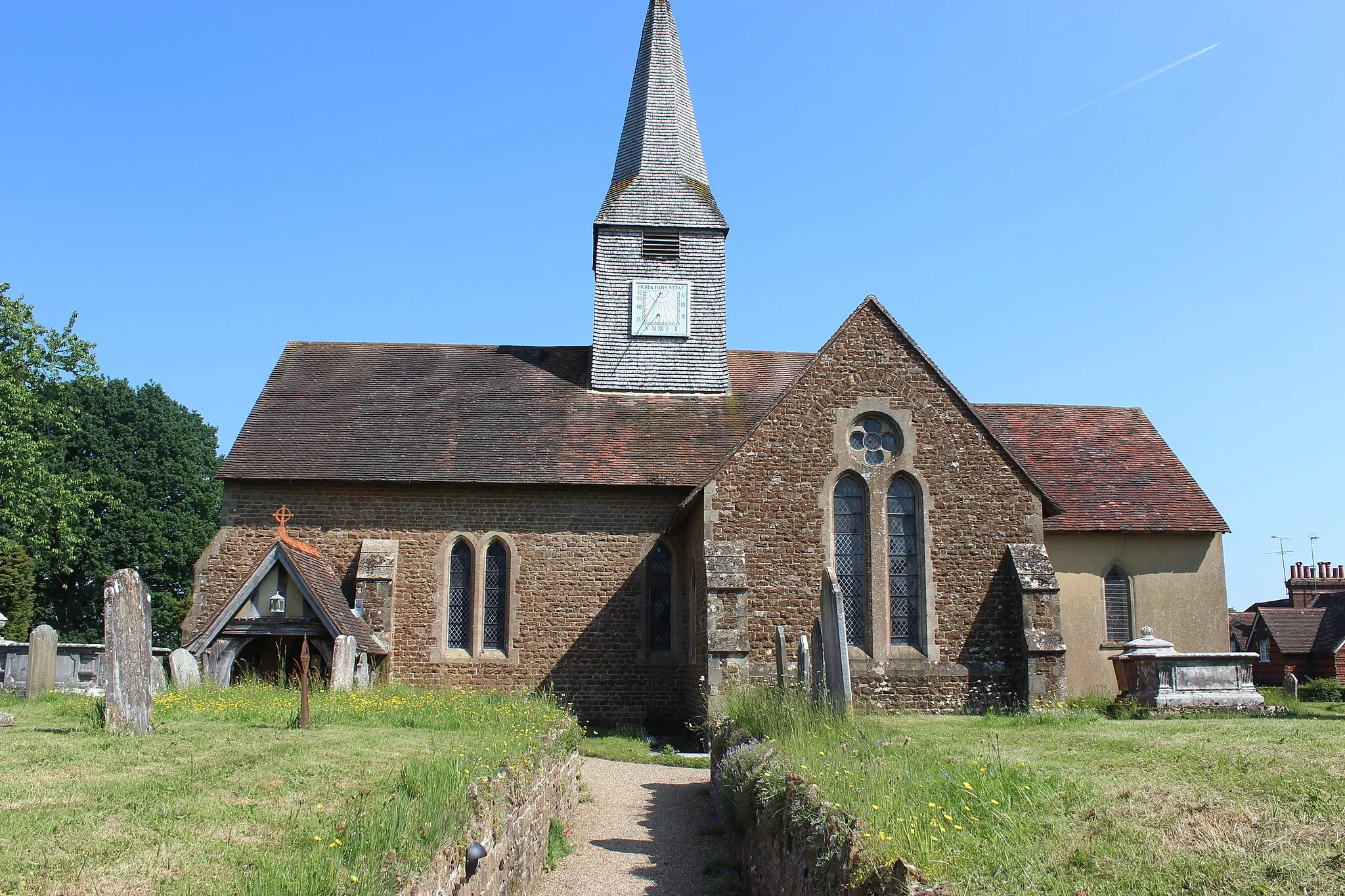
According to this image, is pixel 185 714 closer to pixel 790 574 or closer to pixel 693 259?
pixel 790 574

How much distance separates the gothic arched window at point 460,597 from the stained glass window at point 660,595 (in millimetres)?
3715

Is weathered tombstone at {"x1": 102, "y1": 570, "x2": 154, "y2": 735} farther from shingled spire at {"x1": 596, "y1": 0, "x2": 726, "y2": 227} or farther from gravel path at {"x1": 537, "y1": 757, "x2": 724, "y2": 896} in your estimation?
shingled spire at {"x1": 596, "y1": 0, "x2": 726, "y2": 227}

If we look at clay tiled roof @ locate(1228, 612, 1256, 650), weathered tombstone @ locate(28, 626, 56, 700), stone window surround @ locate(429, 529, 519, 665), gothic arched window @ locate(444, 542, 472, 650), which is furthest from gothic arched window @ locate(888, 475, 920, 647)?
clay tiled roof @ locate(1228, 612, 1256, 650)

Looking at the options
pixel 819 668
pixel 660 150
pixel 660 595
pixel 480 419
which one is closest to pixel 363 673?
pixel 660 595

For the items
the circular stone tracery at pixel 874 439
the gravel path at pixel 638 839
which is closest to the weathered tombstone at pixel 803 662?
the gravel path at pixel 638 839

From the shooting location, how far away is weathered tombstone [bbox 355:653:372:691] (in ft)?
63.9

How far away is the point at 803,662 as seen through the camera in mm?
14703

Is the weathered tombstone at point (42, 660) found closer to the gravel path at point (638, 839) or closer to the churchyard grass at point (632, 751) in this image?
the churchyard grass at point (632, 751)

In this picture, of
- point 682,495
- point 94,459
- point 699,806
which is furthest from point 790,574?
point 94,459

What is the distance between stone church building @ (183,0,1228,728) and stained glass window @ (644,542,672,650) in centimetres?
7

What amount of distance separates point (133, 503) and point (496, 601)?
973 inches

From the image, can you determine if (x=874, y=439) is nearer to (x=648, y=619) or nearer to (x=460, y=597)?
(x=648, y=619)

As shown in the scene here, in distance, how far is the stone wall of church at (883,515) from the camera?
18.3 metres

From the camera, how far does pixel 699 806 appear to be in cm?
1346
